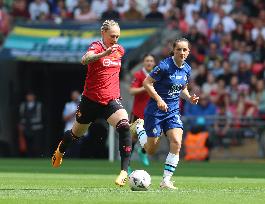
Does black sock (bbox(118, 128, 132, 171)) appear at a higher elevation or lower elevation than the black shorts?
lower

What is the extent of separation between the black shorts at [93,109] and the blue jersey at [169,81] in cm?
68

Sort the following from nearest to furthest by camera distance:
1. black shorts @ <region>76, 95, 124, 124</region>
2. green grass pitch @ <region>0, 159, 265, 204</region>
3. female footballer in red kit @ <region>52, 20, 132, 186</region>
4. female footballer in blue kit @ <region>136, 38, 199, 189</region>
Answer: green grass pitch @ <region>0, 159, 265, 204</region>, female footballer in red kit @ <region>52, 20, 132, 186</region>, female footballer in blue kit @ <region>136, 38, 199, 189</region>, black shorts @ <region>76, 95, 124, 124</region>

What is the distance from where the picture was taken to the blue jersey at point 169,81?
15.3m

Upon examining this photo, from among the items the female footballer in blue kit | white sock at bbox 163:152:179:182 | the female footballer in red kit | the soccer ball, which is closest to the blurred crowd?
the female footballer in blue kit

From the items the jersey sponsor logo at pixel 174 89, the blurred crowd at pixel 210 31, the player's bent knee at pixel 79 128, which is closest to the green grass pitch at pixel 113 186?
the player's bent knee at pixel 79 128

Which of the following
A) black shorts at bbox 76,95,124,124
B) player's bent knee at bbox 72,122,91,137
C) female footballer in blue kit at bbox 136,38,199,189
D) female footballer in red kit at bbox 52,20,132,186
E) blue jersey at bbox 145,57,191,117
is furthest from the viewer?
player's bent knee at bbox 72,122,91,137

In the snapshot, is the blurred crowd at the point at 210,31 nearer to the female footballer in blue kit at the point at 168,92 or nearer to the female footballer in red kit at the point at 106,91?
the female footballer in blue kit at the point at 168,92

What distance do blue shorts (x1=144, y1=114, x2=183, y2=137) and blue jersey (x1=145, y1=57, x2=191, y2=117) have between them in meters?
0.08

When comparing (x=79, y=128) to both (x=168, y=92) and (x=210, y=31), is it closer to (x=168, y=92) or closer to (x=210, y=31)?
(x=168, y=92)

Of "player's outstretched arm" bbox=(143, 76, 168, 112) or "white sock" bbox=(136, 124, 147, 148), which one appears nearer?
"player's outstretched arm" bbox=(143, 76, 168, 112)

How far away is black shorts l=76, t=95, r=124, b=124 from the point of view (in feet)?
49.6

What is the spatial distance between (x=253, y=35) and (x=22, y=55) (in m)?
6.86

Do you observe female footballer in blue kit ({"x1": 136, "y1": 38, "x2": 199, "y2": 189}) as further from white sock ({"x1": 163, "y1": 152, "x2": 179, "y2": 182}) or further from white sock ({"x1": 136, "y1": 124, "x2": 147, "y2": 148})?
white sock ({"x1": 136, "y1": 124, "x2": 147, "y2": 148})

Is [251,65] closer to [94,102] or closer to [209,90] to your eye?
[209,90]
